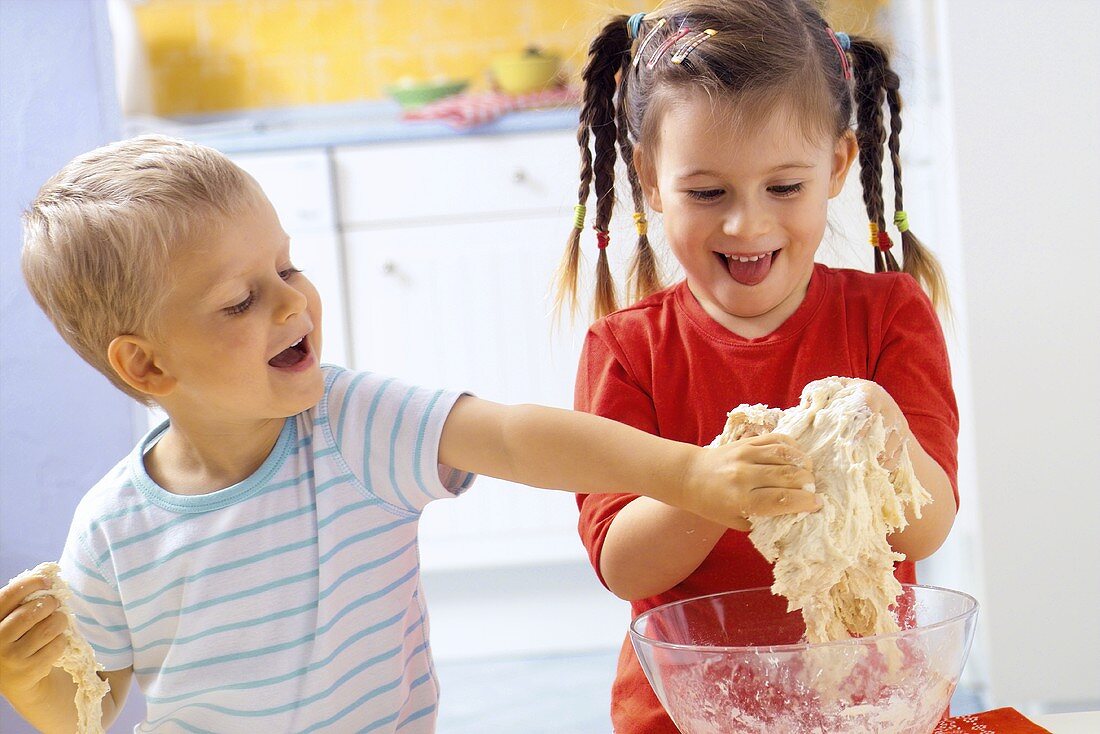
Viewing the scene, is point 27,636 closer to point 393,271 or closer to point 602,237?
point 602,237

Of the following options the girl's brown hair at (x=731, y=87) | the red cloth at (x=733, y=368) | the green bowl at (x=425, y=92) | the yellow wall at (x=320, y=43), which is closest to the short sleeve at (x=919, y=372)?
the red cloth at (x=733, y=368)

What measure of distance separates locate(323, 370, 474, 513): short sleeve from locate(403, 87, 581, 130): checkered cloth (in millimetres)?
1421

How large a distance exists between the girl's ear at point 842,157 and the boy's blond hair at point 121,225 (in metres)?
0.48

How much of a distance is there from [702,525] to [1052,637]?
Result: 1199 mm

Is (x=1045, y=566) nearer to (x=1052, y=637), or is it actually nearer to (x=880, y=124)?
(x=1052, y=637)

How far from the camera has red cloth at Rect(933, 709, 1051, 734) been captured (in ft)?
2.36

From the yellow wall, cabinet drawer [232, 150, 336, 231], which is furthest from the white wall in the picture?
the yellow wall

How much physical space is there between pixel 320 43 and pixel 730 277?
2.20 meters

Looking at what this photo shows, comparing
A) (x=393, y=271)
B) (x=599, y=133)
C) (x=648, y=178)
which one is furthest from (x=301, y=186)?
(x=648, y=178)

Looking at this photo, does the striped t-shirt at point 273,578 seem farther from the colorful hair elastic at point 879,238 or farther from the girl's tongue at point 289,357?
the colorful hair elastic at point 879,238

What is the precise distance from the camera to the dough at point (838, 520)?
641mm

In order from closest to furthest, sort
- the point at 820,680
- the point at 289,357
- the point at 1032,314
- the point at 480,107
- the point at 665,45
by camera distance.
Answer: the point at 820,680 < the point at 289,357 < the point at 665,45 < the point at 1032,314 < the point at 480,107

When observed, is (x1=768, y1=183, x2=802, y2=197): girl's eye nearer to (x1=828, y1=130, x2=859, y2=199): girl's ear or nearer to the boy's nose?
(x1=828, y1=130, x2=859, y2=199): girl's ear

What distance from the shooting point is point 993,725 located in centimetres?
73
